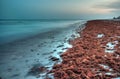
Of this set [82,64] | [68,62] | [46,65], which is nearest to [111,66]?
[82,64]

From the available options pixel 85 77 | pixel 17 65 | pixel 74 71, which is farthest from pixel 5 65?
pixel 85 77

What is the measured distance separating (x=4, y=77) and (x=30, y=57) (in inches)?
98.9

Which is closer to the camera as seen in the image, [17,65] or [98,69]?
[98,69]

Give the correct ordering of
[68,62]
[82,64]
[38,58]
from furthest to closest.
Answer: [38,58]
[68,62]
[82,64]

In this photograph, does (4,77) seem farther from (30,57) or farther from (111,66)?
(111,66)

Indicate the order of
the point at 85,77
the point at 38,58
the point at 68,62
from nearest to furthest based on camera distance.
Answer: the point at 85,77 → the point at 68,62 → the point at 38,58

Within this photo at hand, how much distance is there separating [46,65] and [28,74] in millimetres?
995

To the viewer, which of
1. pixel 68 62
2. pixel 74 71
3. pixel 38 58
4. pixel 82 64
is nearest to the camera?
pixel 74 71

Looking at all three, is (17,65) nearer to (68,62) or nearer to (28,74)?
(28,74)

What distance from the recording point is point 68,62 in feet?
21.4

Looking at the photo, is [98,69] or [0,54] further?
[0,54]

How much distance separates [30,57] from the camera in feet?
26.4

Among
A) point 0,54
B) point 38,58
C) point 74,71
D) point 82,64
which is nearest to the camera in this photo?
point 74,71

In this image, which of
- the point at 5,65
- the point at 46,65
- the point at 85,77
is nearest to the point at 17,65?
the point at 5,65
